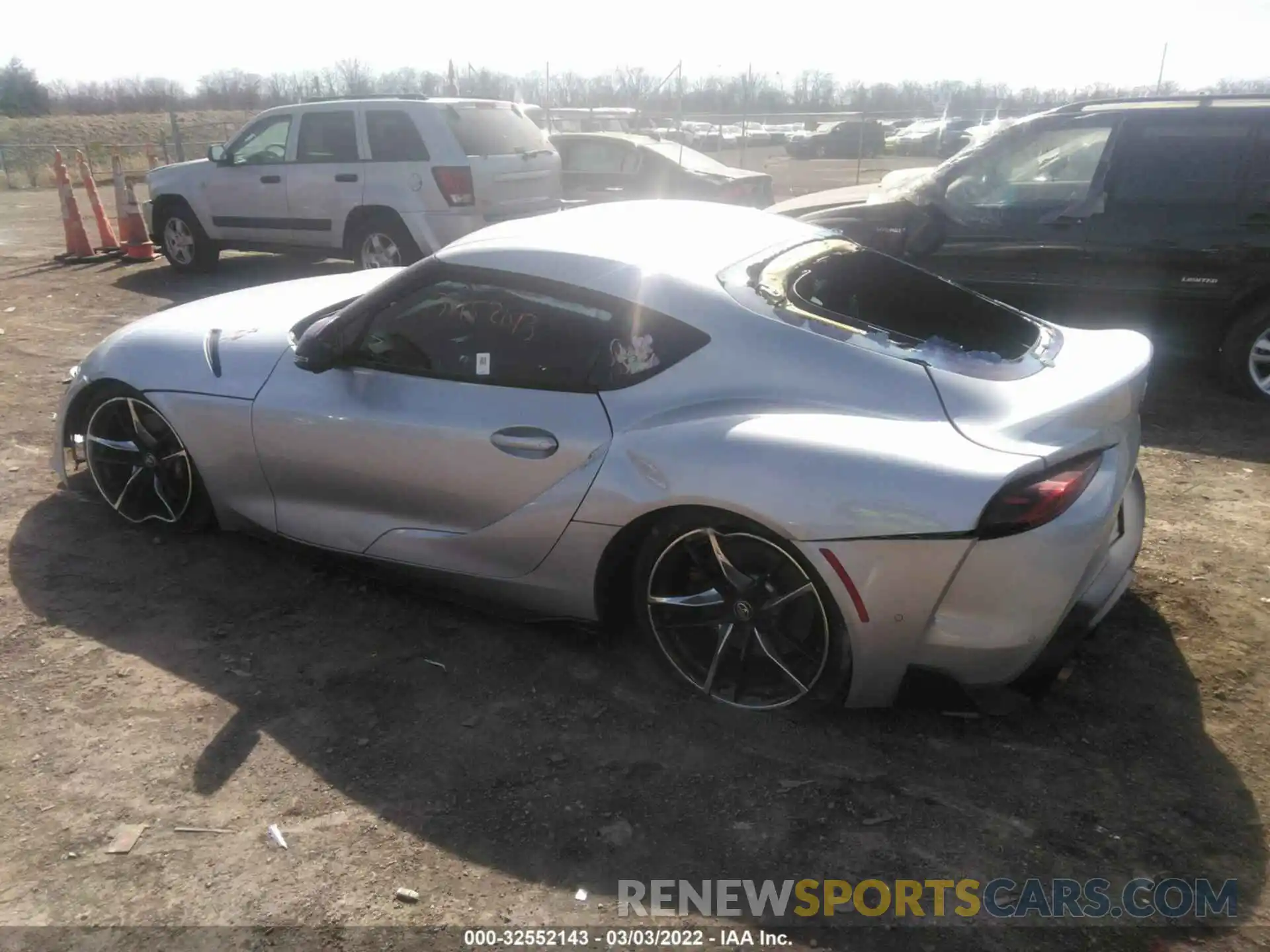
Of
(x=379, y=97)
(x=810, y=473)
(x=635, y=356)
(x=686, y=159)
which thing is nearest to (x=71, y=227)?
(x=379, y=97)

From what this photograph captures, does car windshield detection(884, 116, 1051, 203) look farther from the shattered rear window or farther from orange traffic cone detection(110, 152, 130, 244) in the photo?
orange traffic cone detection(110, 152, 130, 244)

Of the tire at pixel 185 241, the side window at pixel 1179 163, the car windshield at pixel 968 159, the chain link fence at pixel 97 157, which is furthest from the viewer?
the chain link fence at pixel 97 157

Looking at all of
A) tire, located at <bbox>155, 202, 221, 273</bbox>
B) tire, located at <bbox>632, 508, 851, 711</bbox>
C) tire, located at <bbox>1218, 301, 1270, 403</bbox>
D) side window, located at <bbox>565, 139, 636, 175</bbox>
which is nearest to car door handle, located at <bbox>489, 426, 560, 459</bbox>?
tire, located at <bbox>632, 508, 851, 711</bbox>

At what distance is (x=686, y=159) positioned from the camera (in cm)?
1186

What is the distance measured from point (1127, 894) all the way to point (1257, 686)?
4.13ft

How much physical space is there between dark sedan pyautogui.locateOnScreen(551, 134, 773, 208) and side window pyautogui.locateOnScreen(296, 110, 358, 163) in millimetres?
2600

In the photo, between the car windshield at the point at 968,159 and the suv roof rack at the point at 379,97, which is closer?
the car windshield at the point at 968,159

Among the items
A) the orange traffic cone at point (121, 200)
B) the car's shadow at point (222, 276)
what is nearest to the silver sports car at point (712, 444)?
Result: the car's shadow at point (222, 276)

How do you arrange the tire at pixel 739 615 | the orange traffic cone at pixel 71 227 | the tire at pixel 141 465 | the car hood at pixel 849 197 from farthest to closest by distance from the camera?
the orange traffic cone at pixel 71 227
the car hood at pixel 849 197
the tire at pixel 141 465
the tire at pixel 739 615

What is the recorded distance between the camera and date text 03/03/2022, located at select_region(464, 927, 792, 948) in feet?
7.93

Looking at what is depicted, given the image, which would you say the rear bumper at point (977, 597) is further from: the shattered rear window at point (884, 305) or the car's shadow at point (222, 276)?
the car's shadow at point (222, 276)

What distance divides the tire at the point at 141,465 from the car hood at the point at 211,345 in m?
0.14

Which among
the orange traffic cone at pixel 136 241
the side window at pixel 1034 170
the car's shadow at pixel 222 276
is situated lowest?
the car's shadow at pixel 222 276

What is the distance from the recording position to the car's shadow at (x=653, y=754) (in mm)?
2662
